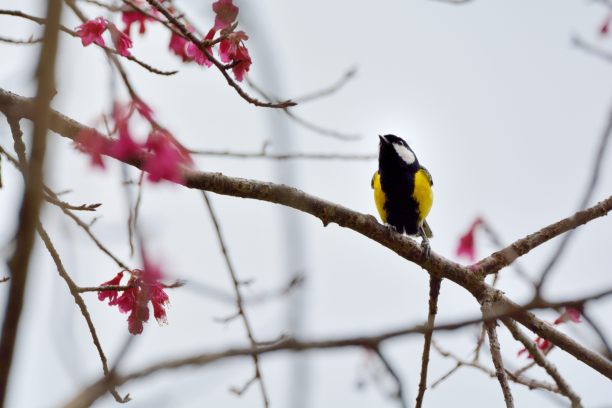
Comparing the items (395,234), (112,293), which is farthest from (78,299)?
(395,234)

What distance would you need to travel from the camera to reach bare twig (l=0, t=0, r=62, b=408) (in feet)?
2.96

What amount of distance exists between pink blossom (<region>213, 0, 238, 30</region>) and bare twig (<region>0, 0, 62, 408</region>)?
1.76 meters

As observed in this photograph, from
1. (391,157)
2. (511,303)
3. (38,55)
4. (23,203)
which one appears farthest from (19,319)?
(391,157)

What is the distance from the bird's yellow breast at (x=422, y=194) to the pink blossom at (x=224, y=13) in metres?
2.65

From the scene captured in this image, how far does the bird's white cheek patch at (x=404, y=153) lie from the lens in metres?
5.27

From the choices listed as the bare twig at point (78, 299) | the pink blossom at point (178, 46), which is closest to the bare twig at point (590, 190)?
the bare twig at point (78, 299)

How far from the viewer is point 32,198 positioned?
2.97ft

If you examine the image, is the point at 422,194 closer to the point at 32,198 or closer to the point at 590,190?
the point at 590,190

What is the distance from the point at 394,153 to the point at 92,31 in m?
2.86

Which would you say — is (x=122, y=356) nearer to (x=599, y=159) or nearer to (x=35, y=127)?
(x=35, y=127)

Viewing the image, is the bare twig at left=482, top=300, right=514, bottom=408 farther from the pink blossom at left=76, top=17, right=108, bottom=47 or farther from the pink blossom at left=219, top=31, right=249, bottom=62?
the pink blossom at left=76, top=17, right=108, bottom=47

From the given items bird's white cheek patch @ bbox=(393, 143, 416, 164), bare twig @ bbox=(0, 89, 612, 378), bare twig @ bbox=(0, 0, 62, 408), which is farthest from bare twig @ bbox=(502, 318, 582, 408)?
bare twig @ bbox=(0, 0, 62, 408)

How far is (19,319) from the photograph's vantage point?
0.93 m

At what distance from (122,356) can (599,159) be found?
0.92 meters
